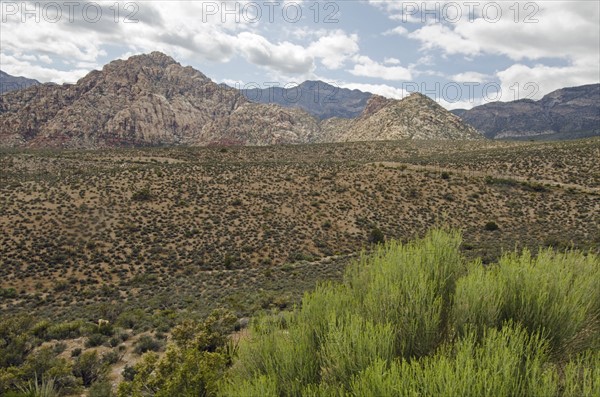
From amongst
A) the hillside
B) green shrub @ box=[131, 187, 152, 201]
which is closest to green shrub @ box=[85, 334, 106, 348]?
the hillside

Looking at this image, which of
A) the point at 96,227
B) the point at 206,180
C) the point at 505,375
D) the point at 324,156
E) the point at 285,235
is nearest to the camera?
the point at 505,375

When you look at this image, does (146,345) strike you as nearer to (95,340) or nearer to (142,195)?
(95,340)

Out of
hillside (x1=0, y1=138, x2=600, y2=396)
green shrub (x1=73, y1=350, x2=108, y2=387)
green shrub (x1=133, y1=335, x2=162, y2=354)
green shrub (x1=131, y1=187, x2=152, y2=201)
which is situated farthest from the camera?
green shrub (x1=131, y1=187, x2=152, y2=201)

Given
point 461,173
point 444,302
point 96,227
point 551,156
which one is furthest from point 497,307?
point 551,156

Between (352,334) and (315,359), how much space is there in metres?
1.30

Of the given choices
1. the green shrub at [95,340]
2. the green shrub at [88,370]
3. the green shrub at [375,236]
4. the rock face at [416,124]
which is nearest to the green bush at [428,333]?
the green shrub at [88,370]

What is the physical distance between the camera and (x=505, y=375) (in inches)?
183

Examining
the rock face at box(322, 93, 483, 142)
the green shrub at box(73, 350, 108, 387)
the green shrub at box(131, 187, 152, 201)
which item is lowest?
the green shrub at box(73, 350, 108, 387)

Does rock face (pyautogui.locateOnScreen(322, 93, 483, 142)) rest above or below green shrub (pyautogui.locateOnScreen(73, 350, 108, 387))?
above

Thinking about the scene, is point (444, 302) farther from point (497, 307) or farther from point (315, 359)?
point (315, 359)

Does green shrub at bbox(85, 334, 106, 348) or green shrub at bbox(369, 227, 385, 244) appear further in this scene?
green shrub at bbox(369, 227, 385, 244)

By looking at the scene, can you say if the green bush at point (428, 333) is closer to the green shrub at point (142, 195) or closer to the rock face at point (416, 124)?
the green shrub at point (142, 195)

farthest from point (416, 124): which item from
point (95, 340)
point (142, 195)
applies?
point (95, 340)

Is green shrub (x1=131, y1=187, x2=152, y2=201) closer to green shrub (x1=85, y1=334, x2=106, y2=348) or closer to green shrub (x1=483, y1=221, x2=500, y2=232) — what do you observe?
green shrub (x1=85, y1=334, x2=106, y2=348)
